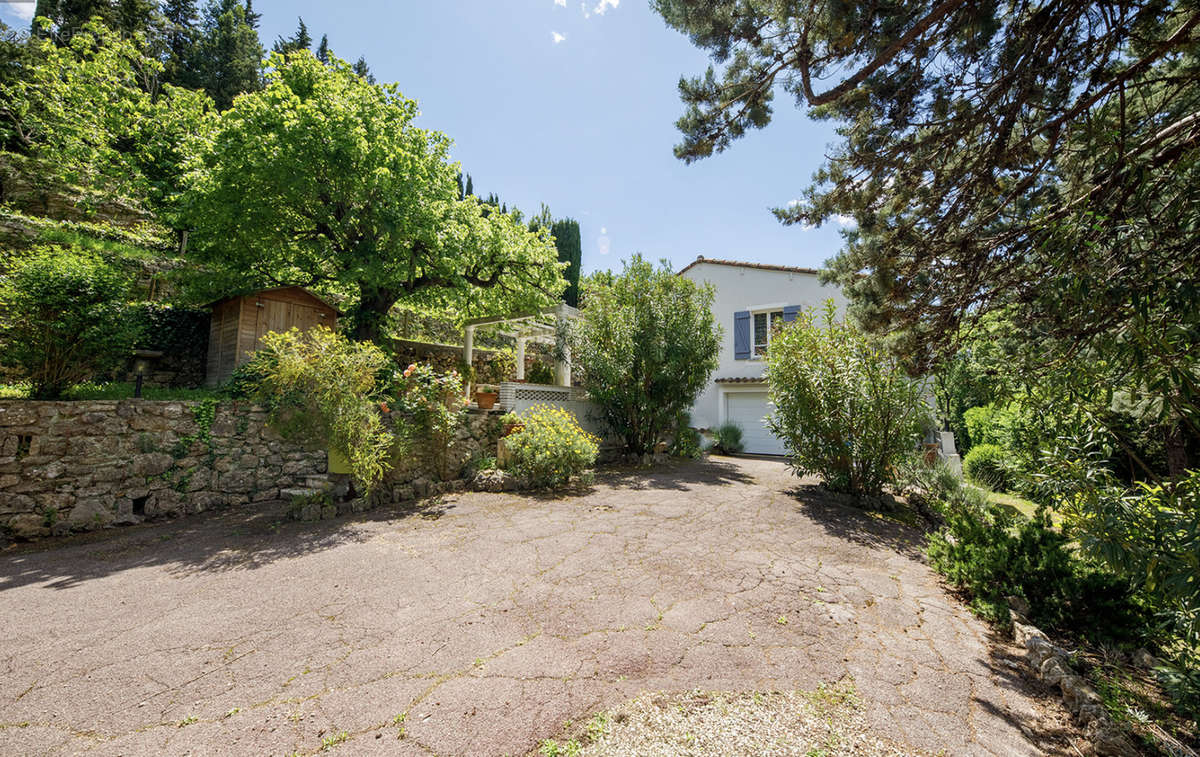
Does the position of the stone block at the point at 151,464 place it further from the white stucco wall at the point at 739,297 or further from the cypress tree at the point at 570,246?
the cypress tree at the point at 570,246

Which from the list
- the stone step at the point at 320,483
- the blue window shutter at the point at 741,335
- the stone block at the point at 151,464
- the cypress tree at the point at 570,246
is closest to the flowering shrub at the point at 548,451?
the stone step at the point at 320,483

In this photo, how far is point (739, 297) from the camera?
14.9m

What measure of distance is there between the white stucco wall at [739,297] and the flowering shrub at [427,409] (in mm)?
9105

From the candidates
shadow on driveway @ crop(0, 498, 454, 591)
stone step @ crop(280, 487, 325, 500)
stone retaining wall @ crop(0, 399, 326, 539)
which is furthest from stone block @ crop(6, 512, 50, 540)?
stone step @ crop(280, 487, 325, 500)

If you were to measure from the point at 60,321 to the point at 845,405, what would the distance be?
1017 centimetres

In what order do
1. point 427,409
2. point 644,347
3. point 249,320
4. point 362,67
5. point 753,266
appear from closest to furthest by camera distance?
point 427,409 < point 249,320 < point 644,347 < point 753,266 < point 362,67

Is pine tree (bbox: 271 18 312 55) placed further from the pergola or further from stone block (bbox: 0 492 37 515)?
stone block (bbox: 0 492 37 515)

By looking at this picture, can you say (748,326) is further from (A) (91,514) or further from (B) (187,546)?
(A) (91,514)

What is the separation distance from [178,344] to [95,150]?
9.31 m

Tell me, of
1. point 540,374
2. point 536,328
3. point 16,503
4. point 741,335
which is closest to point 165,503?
point 16,503

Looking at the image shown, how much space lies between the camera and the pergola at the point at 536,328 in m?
10.6

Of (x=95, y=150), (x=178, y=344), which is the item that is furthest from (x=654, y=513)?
(x=95, y=150)

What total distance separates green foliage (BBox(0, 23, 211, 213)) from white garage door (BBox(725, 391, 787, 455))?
1673 centimetres

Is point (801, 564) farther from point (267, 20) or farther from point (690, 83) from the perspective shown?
point (267, 20)
